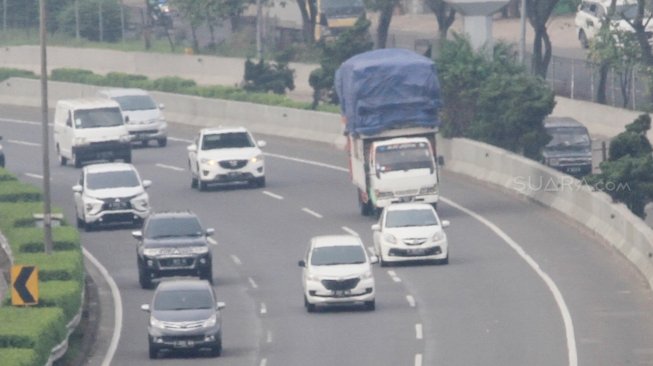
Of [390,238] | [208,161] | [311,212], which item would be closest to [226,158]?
[208,161]

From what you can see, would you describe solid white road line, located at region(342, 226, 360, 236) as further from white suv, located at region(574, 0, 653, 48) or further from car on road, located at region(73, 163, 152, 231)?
white suv, located at region(574, 0, 653, 48)

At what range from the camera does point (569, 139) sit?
203 feet

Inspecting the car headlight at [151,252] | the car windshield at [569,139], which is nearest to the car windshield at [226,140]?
the car windshield at [569,139]

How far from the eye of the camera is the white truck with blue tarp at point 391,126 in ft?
177

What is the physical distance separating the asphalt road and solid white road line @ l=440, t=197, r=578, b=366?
7cm

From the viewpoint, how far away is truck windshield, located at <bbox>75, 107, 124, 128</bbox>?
67.6 m

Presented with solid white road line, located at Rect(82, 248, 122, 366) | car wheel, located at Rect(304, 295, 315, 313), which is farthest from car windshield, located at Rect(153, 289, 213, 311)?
car wheel, located at Rect(304, 295, 315, 313)

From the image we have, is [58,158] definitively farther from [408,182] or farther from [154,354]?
[154,354]

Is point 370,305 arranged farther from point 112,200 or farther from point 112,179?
point 112,179

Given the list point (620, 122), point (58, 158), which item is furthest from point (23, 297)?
point (620, 122)

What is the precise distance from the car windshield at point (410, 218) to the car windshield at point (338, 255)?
15.7ft

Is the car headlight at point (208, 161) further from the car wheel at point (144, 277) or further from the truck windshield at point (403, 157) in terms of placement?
the car wheel at point (144, 277)

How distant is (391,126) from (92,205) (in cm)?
877

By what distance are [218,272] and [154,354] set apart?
10.4 metres
